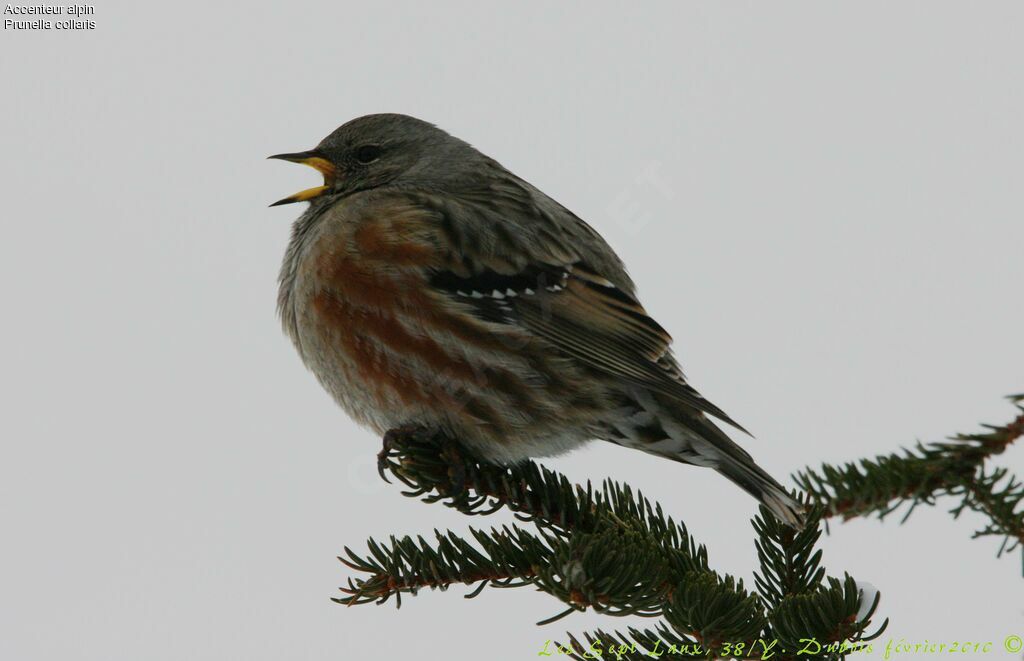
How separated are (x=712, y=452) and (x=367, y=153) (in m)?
2.58

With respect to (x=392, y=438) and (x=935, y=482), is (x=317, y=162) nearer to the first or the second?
(x=392, y=438)

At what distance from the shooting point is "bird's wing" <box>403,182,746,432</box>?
4.39 meters

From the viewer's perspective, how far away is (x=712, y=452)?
A: 415 cm

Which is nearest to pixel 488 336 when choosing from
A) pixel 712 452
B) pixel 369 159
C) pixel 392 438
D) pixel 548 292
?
pixel 548 292

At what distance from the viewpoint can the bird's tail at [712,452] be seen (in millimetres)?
3922

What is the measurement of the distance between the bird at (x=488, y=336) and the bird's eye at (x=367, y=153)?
2.02ft

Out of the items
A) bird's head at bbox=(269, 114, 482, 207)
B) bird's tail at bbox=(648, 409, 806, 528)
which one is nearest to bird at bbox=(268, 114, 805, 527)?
bird's tail at bbox=(648, 409, 806, 528)

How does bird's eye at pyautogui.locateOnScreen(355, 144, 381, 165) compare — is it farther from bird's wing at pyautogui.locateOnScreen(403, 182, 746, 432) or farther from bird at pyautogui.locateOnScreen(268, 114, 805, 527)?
bird's wing at pyautogui.locateOnScreen(403, 182, 746, 432)

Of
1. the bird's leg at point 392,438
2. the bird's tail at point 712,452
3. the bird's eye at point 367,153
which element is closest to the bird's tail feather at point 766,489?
the bird's tail at point 712,452

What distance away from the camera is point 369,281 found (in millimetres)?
4453

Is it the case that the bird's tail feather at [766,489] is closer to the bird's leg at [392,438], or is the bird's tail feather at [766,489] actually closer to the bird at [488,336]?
the bird at [488,336]

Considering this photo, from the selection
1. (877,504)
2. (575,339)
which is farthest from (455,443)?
(877,504)

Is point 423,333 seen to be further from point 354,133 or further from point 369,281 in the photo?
point 354,133

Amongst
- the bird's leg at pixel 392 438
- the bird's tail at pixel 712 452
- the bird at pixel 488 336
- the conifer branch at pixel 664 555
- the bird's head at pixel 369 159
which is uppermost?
the bird's head at pixel 369 159
